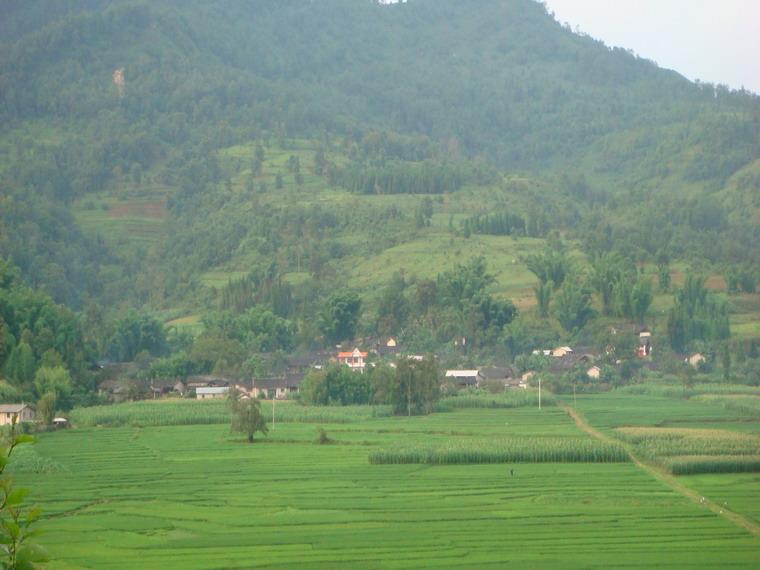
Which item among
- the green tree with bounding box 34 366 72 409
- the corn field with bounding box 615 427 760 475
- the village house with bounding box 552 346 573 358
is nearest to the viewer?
the corn field with bounding box 615 427 760 475

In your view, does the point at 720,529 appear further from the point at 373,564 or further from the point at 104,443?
the point at 104,443

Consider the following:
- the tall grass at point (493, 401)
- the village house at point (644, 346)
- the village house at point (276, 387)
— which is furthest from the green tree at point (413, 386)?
the village house at point (644, 346)

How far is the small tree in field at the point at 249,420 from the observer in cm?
6078

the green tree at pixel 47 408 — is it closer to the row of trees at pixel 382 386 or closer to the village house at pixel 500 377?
the row of trees at pixel 382 386

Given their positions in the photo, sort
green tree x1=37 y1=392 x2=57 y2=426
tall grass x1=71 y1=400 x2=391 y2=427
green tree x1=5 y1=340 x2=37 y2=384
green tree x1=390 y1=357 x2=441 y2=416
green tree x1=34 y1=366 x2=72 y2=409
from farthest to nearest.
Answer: green tree x1=5 y1=340 x2=37 y2=384, green tree x1=390 y1=357 x2=441 y2=416, green tree x1=34 y1=366 x2=72 y2=409, tall grass x1=71 y1=400 x2=391 y2=427, green tree x1=37 y1=392 x2=57 y2=426

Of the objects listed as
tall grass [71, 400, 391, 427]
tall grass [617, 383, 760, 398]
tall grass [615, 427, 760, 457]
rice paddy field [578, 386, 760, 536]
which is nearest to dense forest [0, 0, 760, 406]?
tall grass [71, 400, 391, 427]

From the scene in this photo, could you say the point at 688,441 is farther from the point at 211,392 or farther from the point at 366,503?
the point at 211,392

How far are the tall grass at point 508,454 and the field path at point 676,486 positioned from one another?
123cm

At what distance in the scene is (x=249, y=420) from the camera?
2394 inches

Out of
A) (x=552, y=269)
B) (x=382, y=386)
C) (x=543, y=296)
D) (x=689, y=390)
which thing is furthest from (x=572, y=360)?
(x=382, y=386)

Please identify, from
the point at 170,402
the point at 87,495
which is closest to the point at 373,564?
the point at 87,495

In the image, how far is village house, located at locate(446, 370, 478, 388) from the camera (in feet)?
297

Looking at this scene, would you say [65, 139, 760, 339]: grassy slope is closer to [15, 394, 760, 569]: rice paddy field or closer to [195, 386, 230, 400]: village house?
[195, 386, 230, 400]: village house

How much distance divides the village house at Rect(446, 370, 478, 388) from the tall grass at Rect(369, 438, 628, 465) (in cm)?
3652
